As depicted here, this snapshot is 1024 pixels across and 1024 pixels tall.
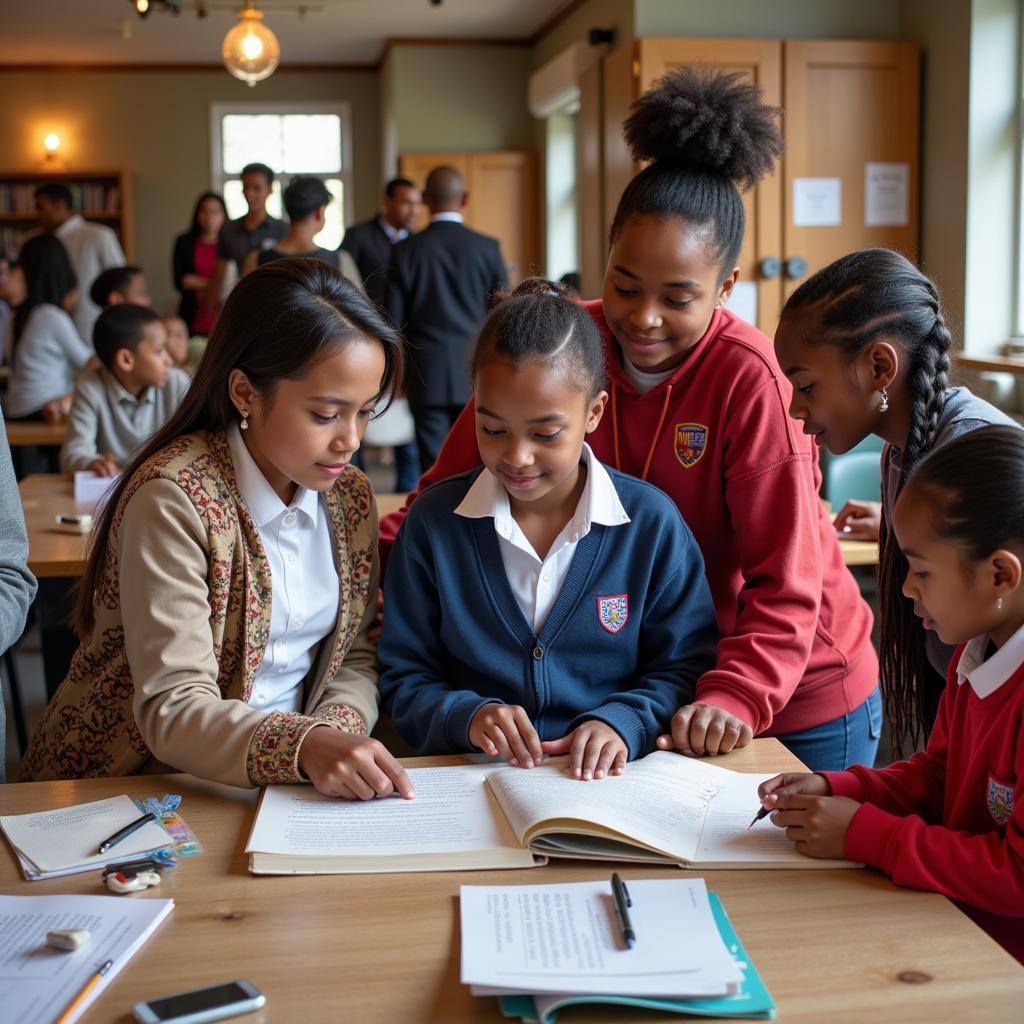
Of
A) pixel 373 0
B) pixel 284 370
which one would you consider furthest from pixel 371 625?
pixel 373 0

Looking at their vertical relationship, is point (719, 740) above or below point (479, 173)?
below

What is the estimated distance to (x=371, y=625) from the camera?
167 centimetres

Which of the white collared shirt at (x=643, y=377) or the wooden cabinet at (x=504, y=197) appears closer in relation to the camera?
the white collared shirt at (x=643, y=377)

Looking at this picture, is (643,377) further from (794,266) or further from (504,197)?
(504,197)

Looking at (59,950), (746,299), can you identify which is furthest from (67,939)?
(746,299)

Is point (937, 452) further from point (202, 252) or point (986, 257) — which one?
point (202, 252)

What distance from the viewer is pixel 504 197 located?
859 centimetres

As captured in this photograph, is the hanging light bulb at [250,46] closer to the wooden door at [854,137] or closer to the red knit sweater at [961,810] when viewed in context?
the wooden door at [854,137]

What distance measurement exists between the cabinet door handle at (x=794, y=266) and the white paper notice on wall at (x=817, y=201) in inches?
5.7

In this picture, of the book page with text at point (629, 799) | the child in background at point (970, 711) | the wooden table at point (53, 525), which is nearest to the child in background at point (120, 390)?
the wooden table at point (53, 525)

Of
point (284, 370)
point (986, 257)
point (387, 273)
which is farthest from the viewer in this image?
point (387, 273)

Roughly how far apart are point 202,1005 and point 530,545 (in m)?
0.75

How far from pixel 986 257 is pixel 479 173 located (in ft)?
15.3

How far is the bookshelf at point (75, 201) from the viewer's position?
400 inches
